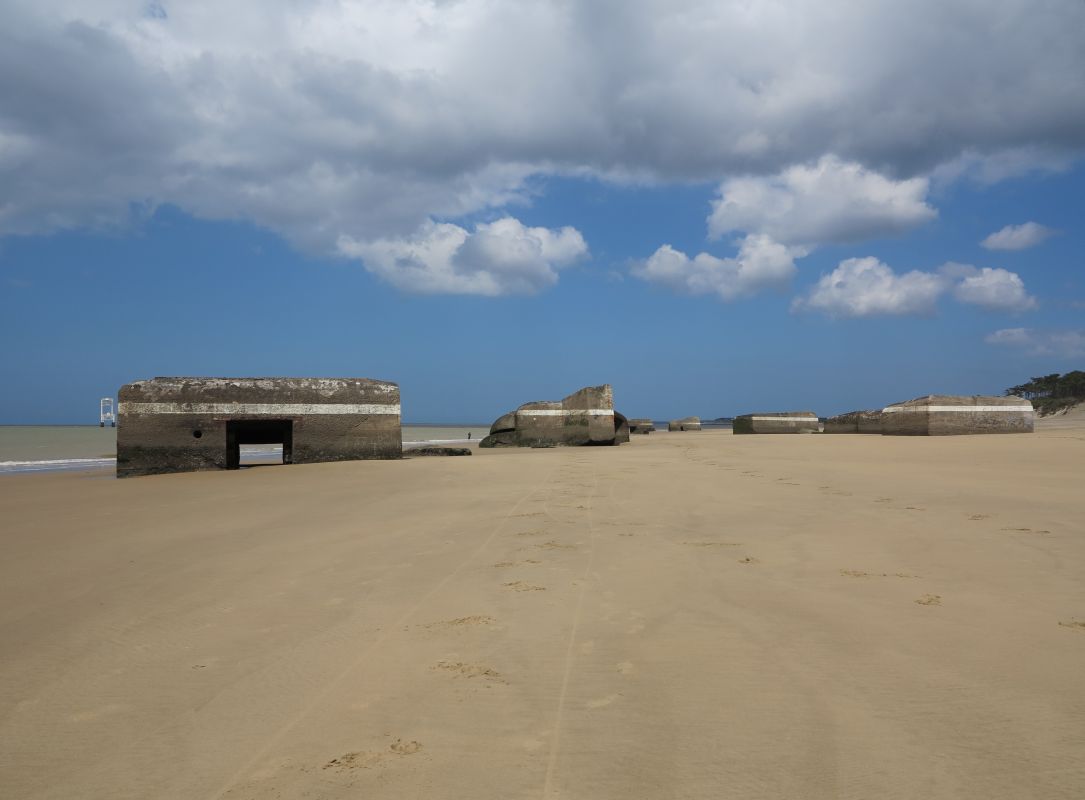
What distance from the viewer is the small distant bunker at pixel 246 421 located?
34.8ft

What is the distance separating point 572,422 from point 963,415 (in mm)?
10421

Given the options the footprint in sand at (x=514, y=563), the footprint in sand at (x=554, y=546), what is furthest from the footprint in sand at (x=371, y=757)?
the footprint in sand at (x=554, y=546)

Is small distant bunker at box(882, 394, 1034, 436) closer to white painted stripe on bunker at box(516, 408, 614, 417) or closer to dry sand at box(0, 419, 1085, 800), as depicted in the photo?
white painted stripe on bunker at box(516, 408, 614, 417)

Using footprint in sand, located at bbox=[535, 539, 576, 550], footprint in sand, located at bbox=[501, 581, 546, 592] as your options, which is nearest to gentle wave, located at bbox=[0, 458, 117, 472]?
footprint in sand, located at bbox=[535, 539, 576, 550]

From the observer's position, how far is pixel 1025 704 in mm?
1890

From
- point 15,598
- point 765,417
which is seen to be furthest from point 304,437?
point 765,417

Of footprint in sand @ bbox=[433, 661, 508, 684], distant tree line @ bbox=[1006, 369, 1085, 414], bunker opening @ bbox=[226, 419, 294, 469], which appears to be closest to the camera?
footprint in sand @ bbox=[433, 661, 508, 684]

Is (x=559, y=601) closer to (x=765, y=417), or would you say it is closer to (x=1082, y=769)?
(x=1082, y=769)

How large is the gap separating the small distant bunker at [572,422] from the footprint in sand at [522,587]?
1401 centimetres

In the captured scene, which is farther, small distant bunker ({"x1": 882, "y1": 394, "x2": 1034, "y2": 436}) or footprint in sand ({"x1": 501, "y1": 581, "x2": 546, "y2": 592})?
small distant bunker ({"x1": 882, "y1": 394, "x2": 1034, "y2": 436})

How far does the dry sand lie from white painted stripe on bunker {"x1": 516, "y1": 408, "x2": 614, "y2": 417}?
12.1 metres

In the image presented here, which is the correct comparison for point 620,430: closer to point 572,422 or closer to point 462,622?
point 572,422

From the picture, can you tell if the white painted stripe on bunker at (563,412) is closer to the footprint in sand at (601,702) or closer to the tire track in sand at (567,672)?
the tire track in sand at (567,672)

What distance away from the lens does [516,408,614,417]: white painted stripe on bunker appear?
17.4 meters
